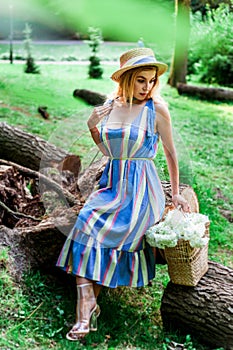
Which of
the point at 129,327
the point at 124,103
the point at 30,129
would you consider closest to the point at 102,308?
the point at 129,327

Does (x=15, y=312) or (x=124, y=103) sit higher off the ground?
(x=124, y=103)

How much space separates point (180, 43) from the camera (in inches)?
483

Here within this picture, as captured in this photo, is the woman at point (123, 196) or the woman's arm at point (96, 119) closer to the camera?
the woman at point (123, 196)

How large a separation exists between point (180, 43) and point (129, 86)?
9.23m

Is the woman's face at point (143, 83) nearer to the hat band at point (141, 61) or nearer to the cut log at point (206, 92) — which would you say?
the hat band at point (141, 61)

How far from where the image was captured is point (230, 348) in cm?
339

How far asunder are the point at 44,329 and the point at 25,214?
4.66ft

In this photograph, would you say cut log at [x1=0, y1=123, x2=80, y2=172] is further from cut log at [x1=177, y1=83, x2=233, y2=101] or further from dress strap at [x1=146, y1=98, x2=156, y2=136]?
cut log at [x1=177, y1=83, x2=233, y2=101]

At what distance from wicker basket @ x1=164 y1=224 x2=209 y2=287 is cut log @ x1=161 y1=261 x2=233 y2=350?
0.19 ft

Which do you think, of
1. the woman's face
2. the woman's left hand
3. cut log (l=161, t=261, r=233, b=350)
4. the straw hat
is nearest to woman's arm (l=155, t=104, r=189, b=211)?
the woman's left hand

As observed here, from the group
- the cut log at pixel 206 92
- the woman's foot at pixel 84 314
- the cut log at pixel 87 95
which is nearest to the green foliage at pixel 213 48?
the cut log at pixel 206 92

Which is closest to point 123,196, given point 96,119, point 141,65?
point 96,119

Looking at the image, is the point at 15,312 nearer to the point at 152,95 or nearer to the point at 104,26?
the point at 152,95

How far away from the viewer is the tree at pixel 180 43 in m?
11.6
